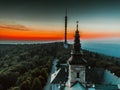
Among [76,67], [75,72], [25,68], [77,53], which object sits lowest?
[25,68]

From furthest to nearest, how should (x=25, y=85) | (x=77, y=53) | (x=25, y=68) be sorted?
(x=25, y=68)
(x=25, y=85)
(x=77, y=53)

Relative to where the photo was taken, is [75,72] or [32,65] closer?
[75,72]

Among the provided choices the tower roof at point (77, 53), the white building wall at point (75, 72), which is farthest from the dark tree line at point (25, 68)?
the tower roof at point (77, 53)

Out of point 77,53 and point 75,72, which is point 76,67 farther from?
point 77,53

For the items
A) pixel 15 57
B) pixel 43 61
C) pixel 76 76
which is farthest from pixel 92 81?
pixel 15 57

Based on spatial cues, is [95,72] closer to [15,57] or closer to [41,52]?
[15,57]

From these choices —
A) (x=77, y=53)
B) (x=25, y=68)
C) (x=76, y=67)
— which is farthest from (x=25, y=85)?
(x=25, y=68)

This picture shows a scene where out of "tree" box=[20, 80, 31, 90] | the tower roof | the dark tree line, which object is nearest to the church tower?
the tower roof

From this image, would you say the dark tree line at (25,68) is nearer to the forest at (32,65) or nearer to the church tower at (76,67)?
the forest at (32,65)
